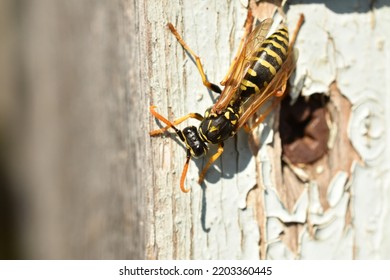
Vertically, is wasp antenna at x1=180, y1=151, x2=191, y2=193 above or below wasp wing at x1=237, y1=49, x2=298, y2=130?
below

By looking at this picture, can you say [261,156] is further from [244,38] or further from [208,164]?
[244,38]

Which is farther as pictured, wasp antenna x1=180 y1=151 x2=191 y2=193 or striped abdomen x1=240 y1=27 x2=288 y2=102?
striped abdomen x1=240 y1=27 x2=288 y2=102

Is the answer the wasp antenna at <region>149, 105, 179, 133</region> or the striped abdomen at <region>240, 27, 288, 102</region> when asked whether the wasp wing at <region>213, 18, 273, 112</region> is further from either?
the wasp antenna at <region>149, 105, 179, 133</region>

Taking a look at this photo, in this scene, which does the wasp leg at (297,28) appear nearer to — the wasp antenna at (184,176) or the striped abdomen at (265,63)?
the striped abdomen at (265,63)

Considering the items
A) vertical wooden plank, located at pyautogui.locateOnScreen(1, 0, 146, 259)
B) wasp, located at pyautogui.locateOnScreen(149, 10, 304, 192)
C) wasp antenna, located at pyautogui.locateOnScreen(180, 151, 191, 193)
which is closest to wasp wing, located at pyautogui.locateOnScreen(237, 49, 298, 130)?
wasp, located at pyautogui.locateOnScreen(149, 10, 304, 192)

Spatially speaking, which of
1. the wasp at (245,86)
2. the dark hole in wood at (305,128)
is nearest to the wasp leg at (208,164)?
the wasp at (245,86)

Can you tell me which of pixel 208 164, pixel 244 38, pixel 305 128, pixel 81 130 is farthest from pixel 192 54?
pixel 81 130

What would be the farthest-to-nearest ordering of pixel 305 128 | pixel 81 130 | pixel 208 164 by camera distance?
1. pixel 81 130
2. pixel 305 128
3. pixel 208 164
